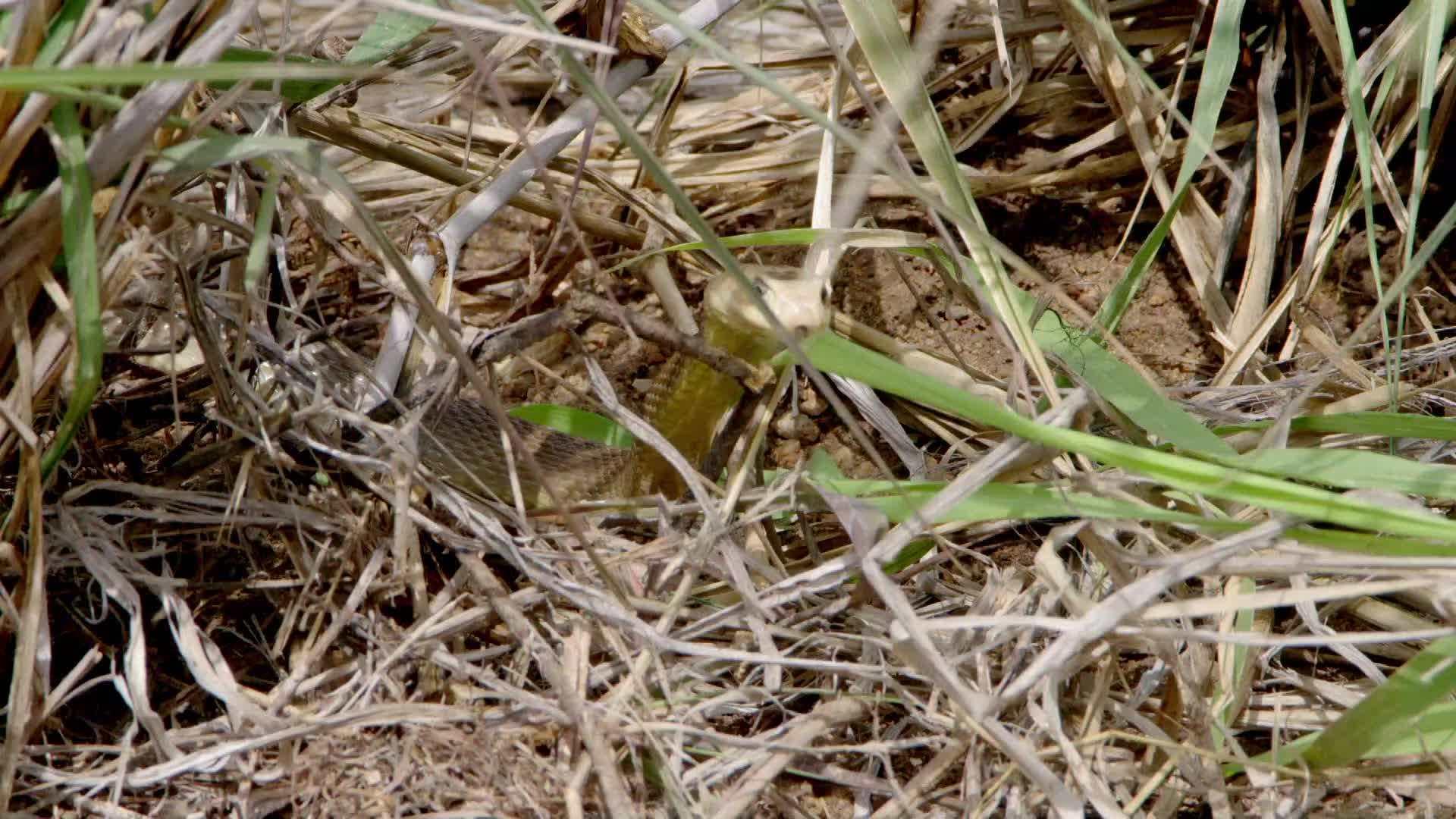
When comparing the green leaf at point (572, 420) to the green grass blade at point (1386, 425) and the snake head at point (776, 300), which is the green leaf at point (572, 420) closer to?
the snake head at point (776, 300)

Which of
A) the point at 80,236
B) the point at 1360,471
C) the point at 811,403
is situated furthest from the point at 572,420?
the point at 1360,471

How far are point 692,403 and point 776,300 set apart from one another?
252mm

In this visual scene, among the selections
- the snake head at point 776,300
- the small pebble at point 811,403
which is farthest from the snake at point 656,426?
the small pebble at point 811,403

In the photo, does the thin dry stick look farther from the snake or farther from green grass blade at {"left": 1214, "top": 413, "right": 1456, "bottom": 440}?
green grass blade at {"left": 1214, "top": 413, "right": 1456, "bottom": 440}

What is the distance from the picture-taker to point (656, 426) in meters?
1.44

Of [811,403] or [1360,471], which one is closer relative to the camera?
Answer: [1360,471]

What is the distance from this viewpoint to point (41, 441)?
36.7 inches

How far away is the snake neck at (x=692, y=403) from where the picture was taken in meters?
1.27

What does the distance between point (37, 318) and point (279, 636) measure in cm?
31

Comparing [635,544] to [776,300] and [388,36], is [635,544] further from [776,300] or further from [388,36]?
[388,36]

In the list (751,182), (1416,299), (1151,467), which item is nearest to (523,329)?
(1151,467)

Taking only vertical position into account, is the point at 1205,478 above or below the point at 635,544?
above

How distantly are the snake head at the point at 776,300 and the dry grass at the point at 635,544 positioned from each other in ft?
0.14

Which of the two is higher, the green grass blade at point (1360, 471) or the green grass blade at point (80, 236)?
the green grass blade at point (80, 236)
